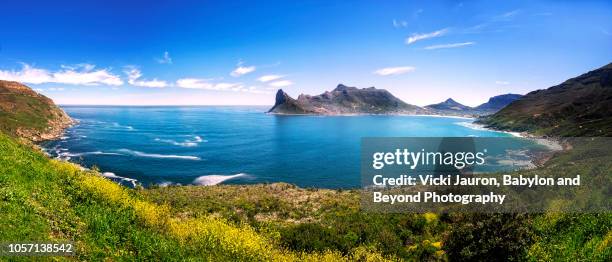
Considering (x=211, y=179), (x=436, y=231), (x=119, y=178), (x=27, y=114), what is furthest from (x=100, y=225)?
(x=27, y=114)

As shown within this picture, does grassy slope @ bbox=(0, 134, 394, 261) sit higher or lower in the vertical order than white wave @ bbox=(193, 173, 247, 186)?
higher

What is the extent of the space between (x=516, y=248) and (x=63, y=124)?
20559cm

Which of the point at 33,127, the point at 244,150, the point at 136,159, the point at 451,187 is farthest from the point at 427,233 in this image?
the point at 33,127

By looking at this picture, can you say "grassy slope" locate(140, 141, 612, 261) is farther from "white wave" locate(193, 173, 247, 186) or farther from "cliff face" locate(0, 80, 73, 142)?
"cliff face" locate(0, 80, 73, 142)

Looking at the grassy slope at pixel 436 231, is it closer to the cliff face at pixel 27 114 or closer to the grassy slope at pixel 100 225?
the grassy slope at pixel 100 225

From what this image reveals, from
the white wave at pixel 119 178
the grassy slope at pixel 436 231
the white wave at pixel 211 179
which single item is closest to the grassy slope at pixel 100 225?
the grassy slope at pixel 436 231

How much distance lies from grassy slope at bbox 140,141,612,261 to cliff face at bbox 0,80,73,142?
103 metres

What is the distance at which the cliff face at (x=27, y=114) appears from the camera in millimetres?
123625

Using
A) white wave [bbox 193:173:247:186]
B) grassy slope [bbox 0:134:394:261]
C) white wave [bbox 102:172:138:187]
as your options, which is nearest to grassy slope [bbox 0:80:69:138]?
white wave [bbox 102:172:138:187]

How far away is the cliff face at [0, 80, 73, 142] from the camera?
124m

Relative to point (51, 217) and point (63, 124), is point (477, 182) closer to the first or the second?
point (51, 217)

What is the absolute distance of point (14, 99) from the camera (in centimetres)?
16038

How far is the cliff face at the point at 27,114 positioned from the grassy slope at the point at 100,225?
329ft

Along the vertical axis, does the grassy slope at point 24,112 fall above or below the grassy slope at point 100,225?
above
